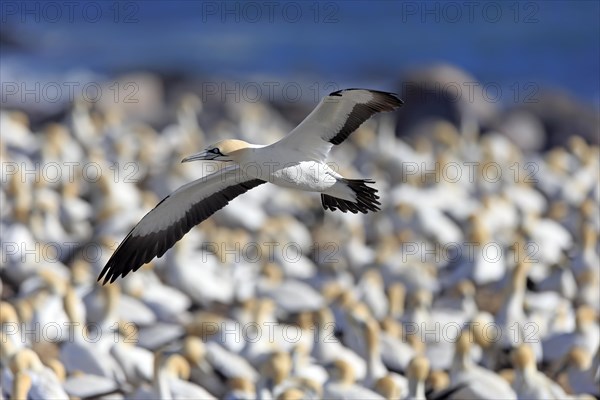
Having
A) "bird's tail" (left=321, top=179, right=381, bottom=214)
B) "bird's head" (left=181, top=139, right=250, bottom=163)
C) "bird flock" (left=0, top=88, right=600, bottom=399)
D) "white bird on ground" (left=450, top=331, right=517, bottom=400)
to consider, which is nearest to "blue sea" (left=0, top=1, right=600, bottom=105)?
"bird flock" (left=0, top=88, right=600, bottom=399)

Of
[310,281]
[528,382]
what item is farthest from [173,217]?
[310,281]

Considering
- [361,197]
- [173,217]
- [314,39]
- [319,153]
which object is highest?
[319,153]

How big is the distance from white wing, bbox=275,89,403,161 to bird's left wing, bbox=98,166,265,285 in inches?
24.8

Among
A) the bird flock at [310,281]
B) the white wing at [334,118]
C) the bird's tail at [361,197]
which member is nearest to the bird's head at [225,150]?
the white wing at [334,118]

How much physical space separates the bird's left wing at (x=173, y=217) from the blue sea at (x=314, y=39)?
26.2 metres

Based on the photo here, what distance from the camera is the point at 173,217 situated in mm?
7234

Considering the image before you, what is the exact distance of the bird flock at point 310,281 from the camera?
849cm

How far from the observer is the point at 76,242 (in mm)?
12797

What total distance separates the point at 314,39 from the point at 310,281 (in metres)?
34.5

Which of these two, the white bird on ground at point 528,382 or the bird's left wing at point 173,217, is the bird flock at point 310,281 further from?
the bird's left wing at point 173,217

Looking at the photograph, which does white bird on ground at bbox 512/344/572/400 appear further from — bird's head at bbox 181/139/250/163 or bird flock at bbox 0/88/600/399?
bird's head at bbox 181/139/250/163

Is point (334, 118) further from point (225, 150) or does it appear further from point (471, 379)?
point (471, 379)

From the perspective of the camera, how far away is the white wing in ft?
20.3

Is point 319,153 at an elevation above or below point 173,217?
above
